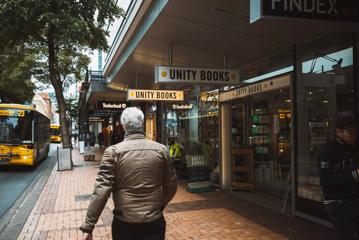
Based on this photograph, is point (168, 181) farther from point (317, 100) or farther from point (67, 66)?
point (67, 66)

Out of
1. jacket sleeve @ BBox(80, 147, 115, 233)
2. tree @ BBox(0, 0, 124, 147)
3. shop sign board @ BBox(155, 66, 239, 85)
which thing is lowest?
jacket sleeve @ BBox(80, 147, 115, 233)

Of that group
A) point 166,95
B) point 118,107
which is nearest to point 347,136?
point 166,95

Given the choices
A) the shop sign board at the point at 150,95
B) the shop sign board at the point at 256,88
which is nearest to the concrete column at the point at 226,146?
the shop sign board at the point at 256,88

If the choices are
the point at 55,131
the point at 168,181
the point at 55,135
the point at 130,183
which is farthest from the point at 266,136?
the point at 55,131

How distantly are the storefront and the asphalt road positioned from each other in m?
5.43

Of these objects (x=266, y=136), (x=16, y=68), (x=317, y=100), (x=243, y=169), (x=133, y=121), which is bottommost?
(x=243, y=169)

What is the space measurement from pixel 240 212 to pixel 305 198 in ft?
4.09

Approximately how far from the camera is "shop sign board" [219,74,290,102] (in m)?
7.99

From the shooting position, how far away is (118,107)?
25.5m

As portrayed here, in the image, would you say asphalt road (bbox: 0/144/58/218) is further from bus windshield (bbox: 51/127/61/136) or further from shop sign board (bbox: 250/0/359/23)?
bus windshield (bbox: 51/127/61/136)

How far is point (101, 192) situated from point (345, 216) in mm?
2162

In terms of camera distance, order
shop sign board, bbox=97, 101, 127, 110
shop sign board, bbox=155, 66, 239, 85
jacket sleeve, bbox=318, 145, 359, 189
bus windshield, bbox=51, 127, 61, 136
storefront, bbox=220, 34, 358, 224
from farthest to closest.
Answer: bus windshield, bbox=51, 127, 61, 136 → shop sign board, bbox=97, 101, 127, 110 → shop sign board, bbox=155, 66, 239, 85 → storefront, bbox=220, 34, 358, 224 → jacket sleeve, bbox=318, 145, 359, 189

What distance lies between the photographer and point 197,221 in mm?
7398

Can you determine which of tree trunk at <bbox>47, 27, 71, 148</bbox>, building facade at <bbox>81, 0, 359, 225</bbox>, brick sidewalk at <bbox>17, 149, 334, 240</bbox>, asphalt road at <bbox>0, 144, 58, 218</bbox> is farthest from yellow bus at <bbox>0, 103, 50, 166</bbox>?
brick sidewalk at <bbox>17, 149, 334, 240</bbox>
